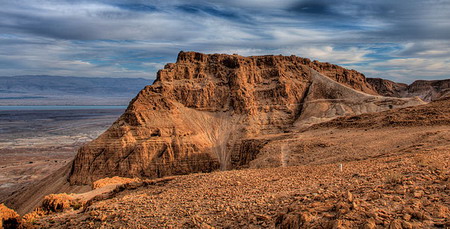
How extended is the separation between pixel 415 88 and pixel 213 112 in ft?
324

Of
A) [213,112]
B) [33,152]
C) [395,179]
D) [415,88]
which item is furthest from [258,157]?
[415,88]

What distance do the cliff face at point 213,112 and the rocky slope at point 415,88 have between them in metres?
55.3

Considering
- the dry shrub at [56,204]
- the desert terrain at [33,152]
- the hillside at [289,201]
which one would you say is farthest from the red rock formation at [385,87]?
the dry shrub at [56,204]

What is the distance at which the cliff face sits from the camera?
4375 cm

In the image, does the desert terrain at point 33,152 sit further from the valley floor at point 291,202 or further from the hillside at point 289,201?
the valley floor at point 291,202

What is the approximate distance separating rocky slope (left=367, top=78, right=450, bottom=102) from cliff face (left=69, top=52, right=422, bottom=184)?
55.3m

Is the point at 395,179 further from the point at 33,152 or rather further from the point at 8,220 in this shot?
the point at 33,152

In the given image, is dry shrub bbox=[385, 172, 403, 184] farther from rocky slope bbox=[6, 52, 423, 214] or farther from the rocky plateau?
rocky slope bbox=[6, 52, 423, 214]

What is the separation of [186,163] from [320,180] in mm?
35982

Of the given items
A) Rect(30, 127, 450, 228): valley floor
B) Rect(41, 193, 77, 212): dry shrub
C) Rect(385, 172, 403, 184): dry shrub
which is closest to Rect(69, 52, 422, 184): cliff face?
Rect(41, 193, 77, 212): dry shrub

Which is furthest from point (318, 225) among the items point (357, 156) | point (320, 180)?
point (357, 156)

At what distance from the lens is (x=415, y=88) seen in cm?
12669

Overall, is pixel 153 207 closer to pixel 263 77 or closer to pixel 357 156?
pixel 357 156

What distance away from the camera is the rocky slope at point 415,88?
119 m
